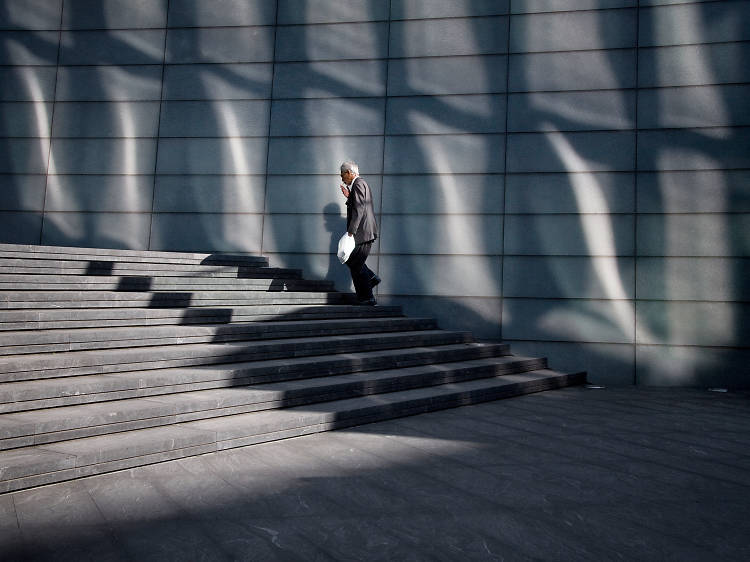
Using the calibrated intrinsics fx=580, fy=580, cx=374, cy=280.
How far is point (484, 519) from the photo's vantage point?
3.05 meters

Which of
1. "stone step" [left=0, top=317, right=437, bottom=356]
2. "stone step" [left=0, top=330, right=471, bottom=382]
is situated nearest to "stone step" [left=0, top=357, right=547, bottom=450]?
"stone step" [left=0, top=330, right=471, bottom=382]

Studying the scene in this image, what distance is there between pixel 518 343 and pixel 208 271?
4.95 m

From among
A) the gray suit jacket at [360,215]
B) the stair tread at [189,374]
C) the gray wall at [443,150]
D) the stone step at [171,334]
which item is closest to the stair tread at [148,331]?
the stone step at [171,334]

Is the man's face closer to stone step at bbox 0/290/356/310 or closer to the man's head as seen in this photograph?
the man's head

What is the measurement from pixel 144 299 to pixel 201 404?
246 cm

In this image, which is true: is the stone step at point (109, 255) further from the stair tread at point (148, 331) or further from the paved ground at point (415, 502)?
the paved ground at point (415, 502)

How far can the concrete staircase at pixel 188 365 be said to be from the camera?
391cm

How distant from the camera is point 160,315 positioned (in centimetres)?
618

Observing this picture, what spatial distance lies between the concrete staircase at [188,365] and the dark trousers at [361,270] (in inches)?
12.4

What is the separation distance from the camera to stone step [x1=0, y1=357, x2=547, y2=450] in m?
3.73

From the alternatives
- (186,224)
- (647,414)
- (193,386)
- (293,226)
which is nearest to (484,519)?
(193,386)

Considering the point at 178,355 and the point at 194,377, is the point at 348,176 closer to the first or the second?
the point at 178,355

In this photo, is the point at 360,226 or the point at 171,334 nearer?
the point at 171,334

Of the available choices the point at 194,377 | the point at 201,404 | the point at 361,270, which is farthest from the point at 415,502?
the point at 361,270
